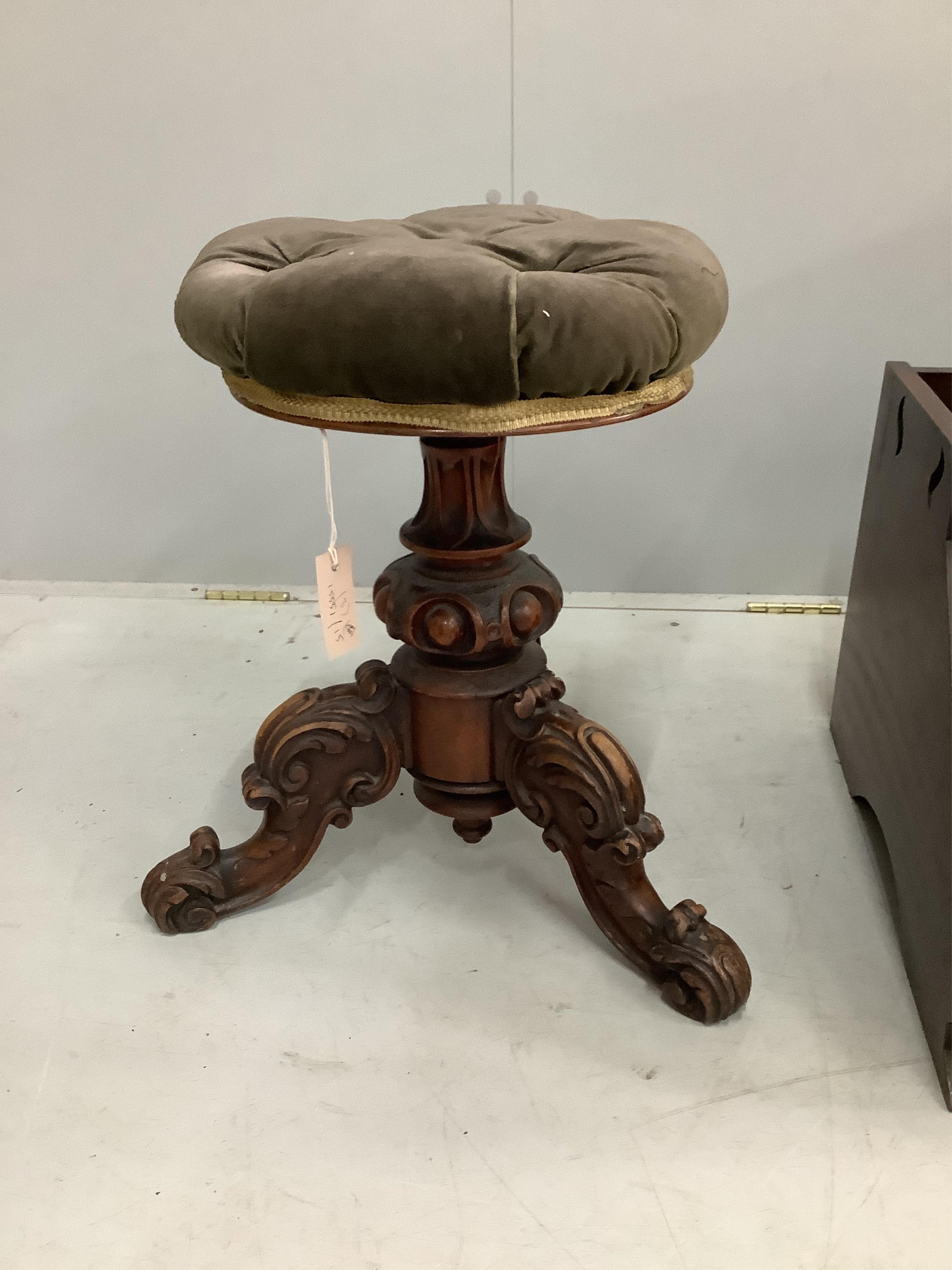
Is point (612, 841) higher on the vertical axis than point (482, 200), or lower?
lower

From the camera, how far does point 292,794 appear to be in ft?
3.41

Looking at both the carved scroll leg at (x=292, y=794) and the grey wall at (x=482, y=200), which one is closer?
the carved scroll leg at (x=292, y=794)

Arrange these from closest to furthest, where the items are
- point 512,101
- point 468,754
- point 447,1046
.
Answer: point 447,1046
point 468,754
point 512,101

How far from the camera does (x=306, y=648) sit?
1.61m

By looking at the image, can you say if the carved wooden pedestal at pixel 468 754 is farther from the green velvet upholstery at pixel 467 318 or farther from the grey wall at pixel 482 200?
the grey wall at pixel 482 200

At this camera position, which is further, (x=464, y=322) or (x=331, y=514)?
(x=331, y=514)

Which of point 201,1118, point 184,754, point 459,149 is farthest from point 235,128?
point 201,1118

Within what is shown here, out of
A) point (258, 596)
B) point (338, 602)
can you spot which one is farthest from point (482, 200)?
point (338, 602)

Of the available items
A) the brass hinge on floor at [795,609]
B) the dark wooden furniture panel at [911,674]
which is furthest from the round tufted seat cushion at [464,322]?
the brass hinge on floor at [795,609]

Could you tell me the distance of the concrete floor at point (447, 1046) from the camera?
2.60 feet

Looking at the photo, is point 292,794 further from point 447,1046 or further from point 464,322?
point 464,322

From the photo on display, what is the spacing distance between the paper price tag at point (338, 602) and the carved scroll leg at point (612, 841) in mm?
162

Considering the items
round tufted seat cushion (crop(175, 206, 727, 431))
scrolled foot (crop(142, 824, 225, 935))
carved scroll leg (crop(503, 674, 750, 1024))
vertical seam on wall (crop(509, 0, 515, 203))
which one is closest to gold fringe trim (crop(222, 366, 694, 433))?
round tufted seat cushion (crop(175, 206, 727, 431))

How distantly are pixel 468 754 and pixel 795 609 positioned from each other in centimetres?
84
